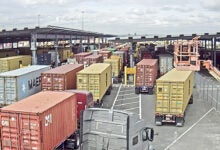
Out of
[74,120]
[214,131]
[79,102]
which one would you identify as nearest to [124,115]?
[74,120]

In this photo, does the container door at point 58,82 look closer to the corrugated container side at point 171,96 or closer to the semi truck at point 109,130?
the corrugated container side at point 171,96

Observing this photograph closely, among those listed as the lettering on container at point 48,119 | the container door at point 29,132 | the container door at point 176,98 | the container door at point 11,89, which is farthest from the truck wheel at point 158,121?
the container door at point 29,132

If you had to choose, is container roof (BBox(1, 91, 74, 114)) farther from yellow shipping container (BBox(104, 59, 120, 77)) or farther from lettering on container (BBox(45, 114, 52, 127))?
yellow shipping container (BBox(104, 59, 120, 77))

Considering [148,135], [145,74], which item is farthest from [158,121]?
[145,74]

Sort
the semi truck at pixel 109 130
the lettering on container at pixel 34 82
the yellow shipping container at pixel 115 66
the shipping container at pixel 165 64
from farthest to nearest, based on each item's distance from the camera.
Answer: the yellow shipping container at pixel 115 66, the shipping container at pixel 165 64, the lettering on container at pixel 34 82, the semi truck at pixel 109 130

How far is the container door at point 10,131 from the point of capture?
591 inches

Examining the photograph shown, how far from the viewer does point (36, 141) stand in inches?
583

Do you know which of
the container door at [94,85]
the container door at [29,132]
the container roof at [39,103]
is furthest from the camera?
the container door at [94,85]

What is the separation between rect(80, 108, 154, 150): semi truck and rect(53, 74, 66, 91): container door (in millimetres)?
15259

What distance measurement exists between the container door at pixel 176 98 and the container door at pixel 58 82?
8529 mm

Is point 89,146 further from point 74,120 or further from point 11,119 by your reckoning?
point 74,120

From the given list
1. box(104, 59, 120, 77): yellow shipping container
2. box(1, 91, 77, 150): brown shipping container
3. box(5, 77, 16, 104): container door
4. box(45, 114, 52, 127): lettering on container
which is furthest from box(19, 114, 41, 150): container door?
box(104, 59, 120, 77): yellow shipping container

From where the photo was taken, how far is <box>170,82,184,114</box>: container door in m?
24.0

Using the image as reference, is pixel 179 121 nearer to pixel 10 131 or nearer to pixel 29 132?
pixel 29 132
